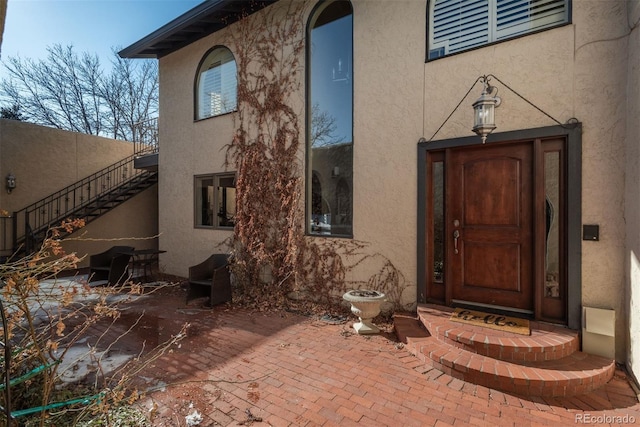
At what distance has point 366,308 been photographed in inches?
161

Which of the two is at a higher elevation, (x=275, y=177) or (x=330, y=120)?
(x=330, y=120)

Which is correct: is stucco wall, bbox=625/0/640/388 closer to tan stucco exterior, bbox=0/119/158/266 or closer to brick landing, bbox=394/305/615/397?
brick landing, bbox=394/305/615/397

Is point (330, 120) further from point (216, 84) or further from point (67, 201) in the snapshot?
point (67, 201)

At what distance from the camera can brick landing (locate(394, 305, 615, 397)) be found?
2832 millimetres

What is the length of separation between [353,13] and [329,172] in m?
2.66

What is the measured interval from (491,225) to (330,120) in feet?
10.3

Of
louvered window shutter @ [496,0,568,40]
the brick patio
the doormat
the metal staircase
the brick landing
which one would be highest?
louvered window shutter @ [496,0,568,40]

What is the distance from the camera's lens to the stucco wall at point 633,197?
2992mm

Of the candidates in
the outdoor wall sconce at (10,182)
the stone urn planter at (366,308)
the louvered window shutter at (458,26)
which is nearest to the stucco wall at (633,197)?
the louvered window shutter at (458,26)

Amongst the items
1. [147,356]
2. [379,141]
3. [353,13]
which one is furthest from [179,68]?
[147,356]

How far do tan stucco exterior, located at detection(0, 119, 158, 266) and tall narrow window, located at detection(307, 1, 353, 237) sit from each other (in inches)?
184

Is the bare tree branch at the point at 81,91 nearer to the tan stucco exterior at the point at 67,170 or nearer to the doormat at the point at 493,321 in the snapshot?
the tan stucco exterior at the point at 67,170

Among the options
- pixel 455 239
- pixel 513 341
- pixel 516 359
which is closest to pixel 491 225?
pixel 455 239

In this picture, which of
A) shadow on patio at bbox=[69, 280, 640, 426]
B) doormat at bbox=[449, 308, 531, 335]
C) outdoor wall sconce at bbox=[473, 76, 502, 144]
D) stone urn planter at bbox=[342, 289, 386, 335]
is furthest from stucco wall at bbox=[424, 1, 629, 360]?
stone urn planter at bbox=[342, 289, 386, 335]
